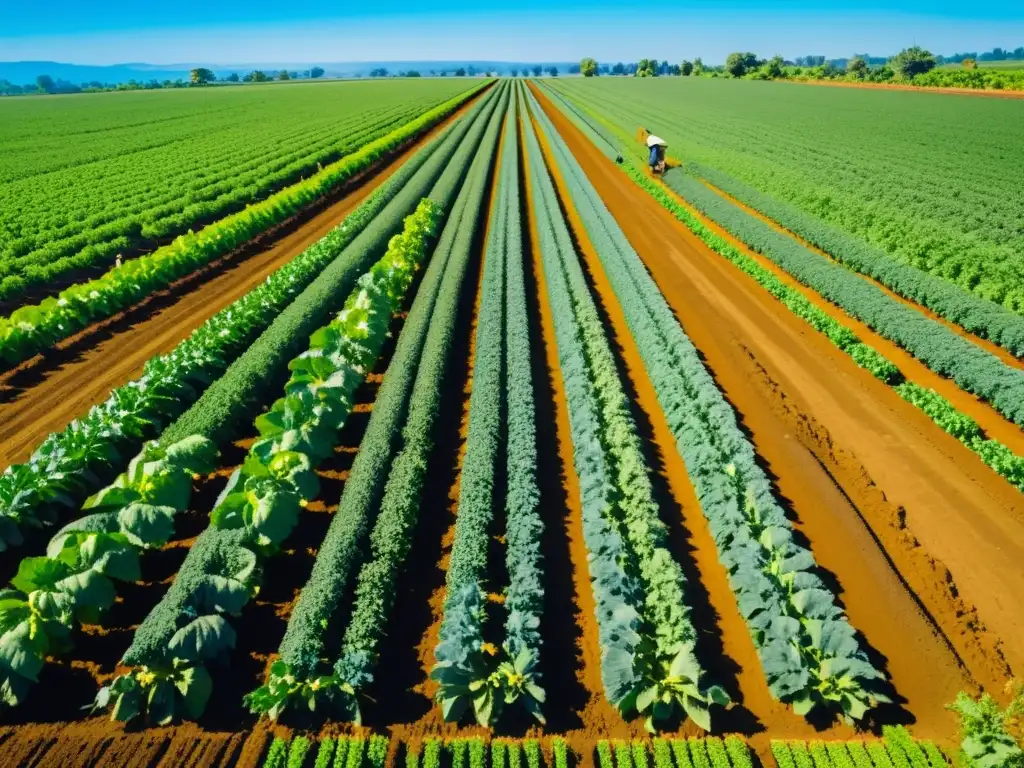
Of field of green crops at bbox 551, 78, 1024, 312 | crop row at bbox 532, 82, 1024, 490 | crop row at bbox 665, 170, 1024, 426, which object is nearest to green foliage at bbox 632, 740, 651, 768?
crop row at bbox 532, 82, 1024, 490

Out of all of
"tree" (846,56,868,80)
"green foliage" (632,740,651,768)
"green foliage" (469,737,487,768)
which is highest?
"tree" (846,56,868,80)

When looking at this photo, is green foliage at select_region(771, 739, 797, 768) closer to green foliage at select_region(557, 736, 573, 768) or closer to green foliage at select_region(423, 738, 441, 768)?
green foliage at select_region(557, 736, 573, 768)

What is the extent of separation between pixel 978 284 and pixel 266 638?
2292 centimetres

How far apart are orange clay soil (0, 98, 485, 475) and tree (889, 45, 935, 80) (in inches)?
5007

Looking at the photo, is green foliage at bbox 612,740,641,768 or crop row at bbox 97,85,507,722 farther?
crop row at bbox 97,85,507,722

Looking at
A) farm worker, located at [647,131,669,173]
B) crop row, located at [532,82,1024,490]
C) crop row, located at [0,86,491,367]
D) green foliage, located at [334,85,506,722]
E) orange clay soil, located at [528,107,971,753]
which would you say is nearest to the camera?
orange clay soil, located at [528,107,971,753]

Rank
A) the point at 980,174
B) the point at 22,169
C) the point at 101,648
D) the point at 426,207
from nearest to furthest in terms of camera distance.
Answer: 1. the point at 101,648
2. the point at 426,207
3. the point at 980,174
4. the point at 22,169

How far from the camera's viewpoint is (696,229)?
2609cm

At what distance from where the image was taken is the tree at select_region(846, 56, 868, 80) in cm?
11672

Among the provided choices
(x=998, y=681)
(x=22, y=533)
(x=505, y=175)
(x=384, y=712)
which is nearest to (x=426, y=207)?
(x=505, y=175)

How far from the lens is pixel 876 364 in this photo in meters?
14.6

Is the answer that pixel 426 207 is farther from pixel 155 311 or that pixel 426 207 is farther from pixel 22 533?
pixel 22 533

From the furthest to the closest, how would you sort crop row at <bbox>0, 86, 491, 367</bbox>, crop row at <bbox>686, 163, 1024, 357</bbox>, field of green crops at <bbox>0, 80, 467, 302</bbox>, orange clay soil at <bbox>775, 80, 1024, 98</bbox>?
orange clay soil at <bbox>775, 80, 1024, 98</bbox>
field of green crops at <bbox>0, 80, 467, 302</bbox>
crop row at <bbox>686, 163, 1024, 357</bbox>
crop row at <bbox>0, 86, 491, 367</bbox>

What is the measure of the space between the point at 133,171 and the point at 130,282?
25570 mm
